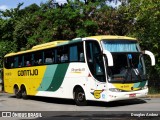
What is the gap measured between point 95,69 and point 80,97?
1.89 m

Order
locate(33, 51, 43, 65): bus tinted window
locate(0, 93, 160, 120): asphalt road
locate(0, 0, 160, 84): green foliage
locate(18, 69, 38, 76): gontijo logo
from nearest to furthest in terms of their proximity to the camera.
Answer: locate(0, 93, 160, 120): asphalt road < locate(33, 51, 43, 65): bus tinted window < locate(18, 69, 38, 76): gontijo logo < locate(0, 0, 160, 84): green foliage

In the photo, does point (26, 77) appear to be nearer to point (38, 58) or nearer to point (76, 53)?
point (38, 58)

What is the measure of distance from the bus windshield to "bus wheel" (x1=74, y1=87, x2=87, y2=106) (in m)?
2.15

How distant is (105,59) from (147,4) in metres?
7.74

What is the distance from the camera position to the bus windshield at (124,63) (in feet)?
58.3

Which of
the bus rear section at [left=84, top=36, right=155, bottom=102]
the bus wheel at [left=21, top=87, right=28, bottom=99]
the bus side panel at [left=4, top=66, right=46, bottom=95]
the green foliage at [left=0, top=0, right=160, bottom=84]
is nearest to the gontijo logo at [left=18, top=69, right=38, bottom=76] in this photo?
the bus side panel at [left=4, top=66, right=46, bottom=95]

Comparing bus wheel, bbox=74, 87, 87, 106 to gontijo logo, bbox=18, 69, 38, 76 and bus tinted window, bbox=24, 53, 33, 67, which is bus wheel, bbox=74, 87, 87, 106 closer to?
gontijo logo, bbox=18, 69, 38, 76

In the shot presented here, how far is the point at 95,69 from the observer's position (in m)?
18.2

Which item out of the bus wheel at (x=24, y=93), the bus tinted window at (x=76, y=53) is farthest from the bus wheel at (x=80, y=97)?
the bus wheel at (x=24, y=93)

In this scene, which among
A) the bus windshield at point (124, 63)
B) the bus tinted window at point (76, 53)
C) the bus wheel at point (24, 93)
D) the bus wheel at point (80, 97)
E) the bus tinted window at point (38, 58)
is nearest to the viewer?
the bus windshield at point (124, 63)

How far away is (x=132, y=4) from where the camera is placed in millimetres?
25641

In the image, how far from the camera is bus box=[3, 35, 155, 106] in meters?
17.7

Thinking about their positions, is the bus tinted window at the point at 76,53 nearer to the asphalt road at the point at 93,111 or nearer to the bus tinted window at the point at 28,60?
the asphalt road at the point at 93,111

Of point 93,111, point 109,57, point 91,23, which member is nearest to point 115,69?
point 109,57
